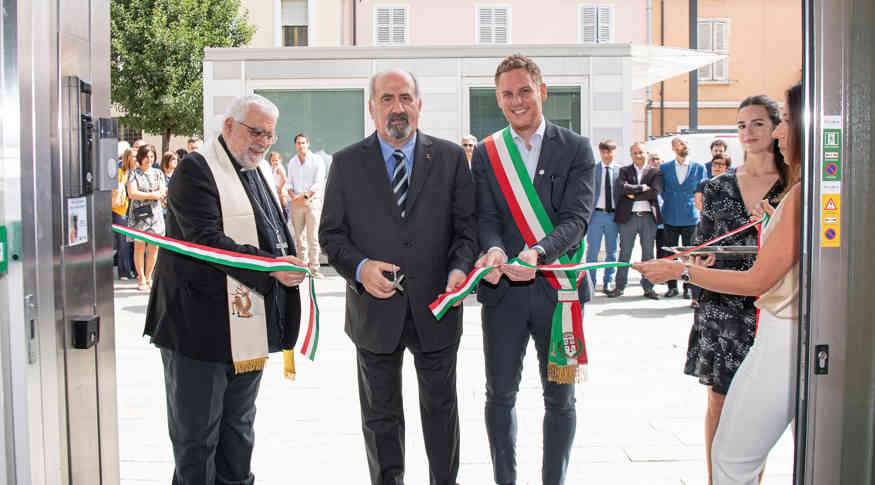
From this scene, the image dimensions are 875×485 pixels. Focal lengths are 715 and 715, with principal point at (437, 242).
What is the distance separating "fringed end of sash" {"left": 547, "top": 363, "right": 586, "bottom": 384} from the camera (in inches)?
120

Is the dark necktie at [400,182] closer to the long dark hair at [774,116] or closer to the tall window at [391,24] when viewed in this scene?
the long dark hair at [774,116]

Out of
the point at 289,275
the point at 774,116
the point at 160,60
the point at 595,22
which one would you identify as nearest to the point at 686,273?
the point at 774,116

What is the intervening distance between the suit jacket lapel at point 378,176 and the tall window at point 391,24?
24018mm

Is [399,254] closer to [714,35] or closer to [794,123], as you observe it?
[794,123]

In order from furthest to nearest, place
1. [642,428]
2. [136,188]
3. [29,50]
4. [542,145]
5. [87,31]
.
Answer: [136,188]
[642,428]
[542,145]
[87,31]
[29,50]

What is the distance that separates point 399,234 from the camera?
9.81ft

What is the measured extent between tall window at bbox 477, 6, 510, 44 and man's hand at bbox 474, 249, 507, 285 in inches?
962

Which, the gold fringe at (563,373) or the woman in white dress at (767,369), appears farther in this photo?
the gold fringe at (563,373)

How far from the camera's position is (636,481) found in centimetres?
342

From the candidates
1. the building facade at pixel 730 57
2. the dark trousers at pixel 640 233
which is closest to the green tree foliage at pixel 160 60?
the building facade at pixel 730 57

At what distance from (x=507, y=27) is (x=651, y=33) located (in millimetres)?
5305

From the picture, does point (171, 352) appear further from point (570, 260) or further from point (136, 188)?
point (136, 188)

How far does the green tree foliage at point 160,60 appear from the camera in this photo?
22391 millimetres

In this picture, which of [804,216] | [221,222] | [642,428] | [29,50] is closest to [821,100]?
[804,216]
